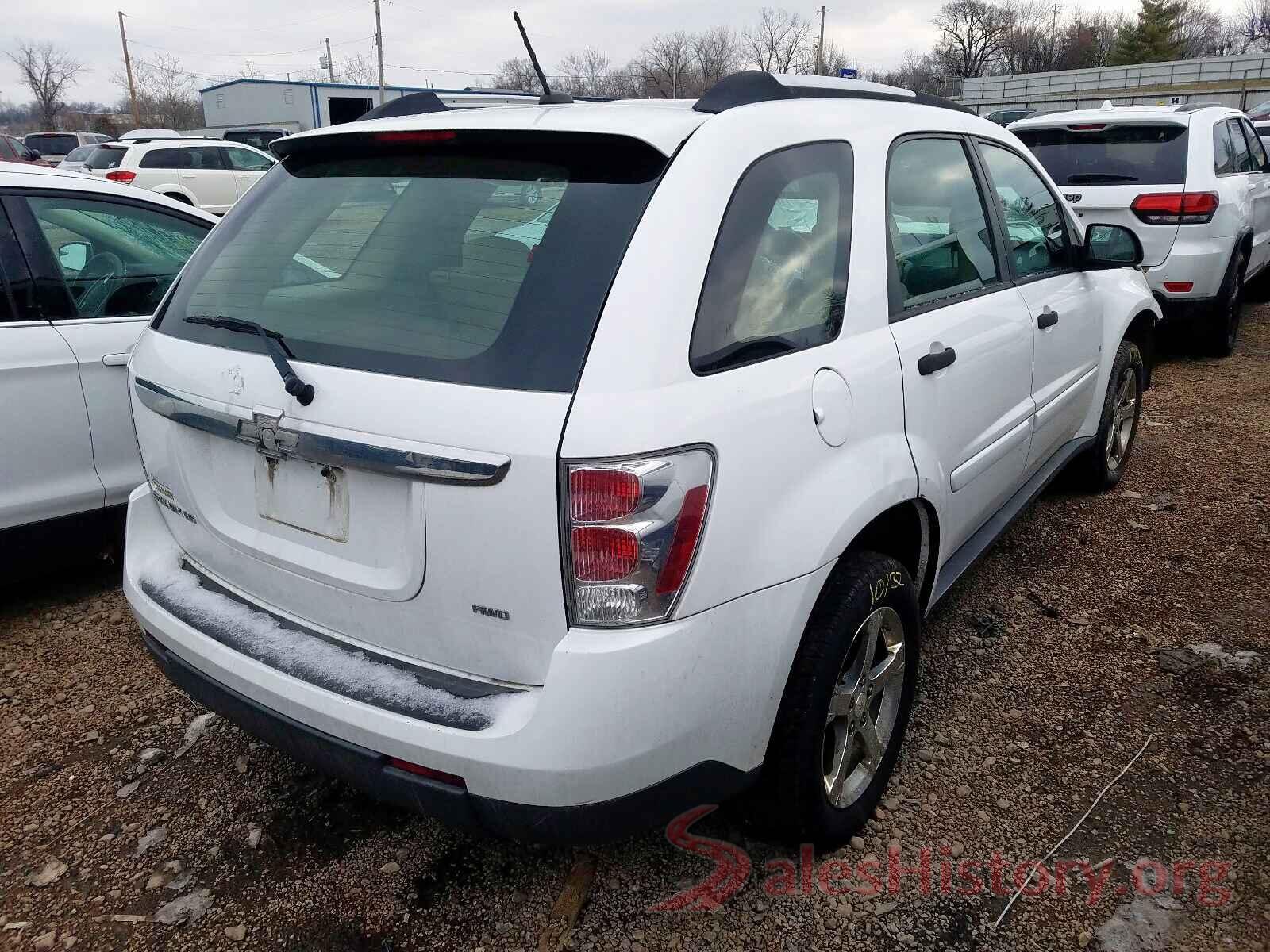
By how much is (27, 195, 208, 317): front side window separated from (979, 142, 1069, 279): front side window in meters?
3.18

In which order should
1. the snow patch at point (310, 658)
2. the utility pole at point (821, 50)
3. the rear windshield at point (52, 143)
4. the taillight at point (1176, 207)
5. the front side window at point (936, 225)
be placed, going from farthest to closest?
the utility pole at point (821, 50) < the rear windshield at point (52, 143) < the taillight at point (1176, 207) < the front side window at point (936, 225) < the snow patch at point (310, 658)

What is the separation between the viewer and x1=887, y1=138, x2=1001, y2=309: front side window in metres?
2.53

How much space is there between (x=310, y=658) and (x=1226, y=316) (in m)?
7.26

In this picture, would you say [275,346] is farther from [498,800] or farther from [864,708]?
[864,708]

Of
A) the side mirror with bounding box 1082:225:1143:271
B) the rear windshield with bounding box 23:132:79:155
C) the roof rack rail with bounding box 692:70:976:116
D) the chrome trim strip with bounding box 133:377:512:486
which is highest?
the rear windshield with bounding box 23:132:79:155

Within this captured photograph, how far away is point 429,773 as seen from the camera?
5.98ft

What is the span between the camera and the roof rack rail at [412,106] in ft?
9.02

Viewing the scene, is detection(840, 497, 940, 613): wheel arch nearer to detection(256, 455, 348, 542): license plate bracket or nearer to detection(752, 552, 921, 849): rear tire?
detection(752, 552, 921, 849): rear tire

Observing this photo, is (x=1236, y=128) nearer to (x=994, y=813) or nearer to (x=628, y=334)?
(x=994, y=813)

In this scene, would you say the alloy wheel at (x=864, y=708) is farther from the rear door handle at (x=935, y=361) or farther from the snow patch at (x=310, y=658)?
the snow patch at (x=310, y=658)

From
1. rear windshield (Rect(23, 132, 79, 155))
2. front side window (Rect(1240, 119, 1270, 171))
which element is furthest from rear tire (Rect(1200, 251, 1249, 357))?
rear windshield (Rect(23, 132, 79, 155))

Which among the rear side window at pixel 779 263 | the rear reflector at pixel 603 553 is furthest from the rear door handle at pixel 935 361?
the rear reflector at pixel 603 553

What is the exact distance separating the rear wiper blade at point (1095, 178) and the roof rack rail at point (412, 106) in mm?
5318

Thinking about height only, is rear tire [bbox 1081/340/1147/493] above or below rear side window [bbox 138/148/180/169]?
below
